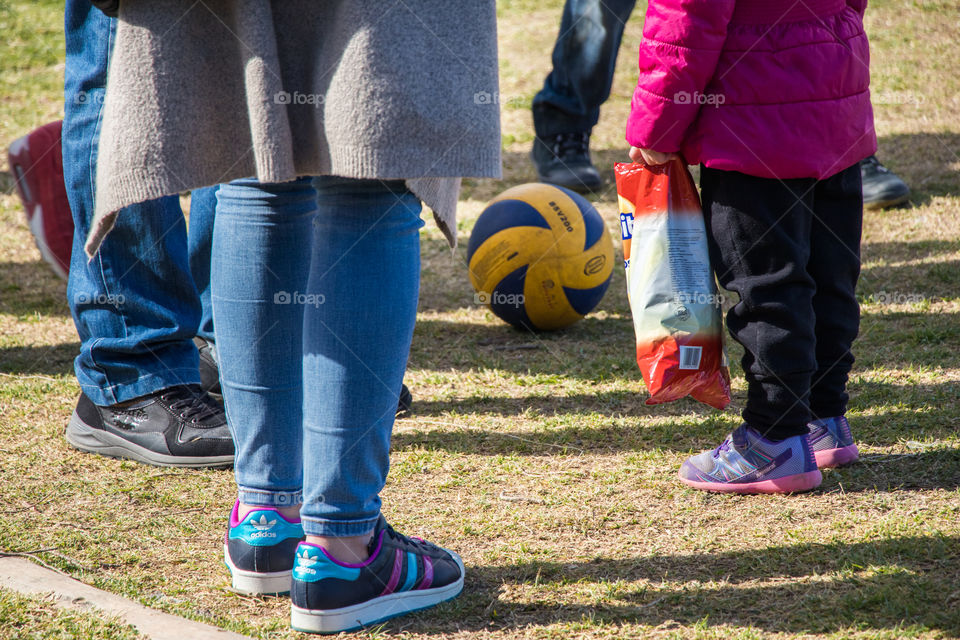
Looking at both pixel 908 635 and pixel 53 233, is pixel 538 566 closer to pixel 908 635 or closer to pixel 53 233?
pixel 908 635

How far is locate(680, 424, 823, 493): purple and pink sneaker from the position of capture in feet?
8.40

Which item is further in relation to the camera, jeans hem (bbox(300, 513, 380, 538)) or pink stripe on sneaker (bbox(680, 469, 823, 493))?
pink stripe on sneaker (bbox(680, 469, 823, 493))

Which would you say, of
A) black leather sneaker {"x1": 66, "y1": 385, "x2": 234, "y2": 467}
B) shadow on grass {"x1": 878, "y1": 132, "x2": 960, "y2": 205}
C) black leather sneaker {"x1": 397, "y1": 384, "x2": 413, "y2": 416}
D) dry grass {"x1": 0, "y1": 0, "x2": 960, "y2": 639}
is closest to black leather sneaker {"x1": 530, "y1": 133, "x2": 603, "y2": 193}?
dry grass {"x1": 0, "y1": 0, "x2": 960, "y2": 639}

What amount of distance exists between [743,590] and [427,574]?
0.71m

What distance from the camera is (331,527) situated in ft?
6.11

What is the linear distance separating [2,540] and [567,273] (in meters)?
2.22

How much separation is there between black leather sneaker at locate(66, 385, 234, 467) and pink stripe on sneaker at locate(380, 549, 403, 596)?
1036 mm

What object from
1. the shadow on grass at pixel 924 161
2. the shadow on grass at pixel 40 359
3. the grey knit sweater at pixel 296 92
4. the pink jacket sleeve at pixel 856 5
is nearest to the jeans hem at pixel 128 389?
the shadow on grass at pixel 40 359

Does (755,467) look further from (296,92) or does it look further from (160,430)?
(160,430)

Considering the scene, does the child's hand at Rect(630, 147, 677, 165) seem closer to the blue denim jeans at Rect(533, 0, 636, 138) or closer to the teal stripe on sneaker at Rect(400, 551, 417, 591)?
the teal stripe on sneaker at Rect(400, 551, 417, 591)

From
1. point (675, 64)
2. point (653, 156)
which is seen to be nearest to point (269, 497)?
point (653, 156)

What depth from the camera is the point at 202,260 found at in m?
3.09

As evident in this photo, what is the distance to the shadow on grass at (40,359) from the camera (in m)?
3.59

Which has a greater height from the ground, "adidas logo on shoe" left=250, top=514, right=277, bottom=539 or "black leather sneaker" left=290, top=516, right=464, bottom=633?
"adidas logo on shoe" left=250, top=514, right=277, bottom=539
